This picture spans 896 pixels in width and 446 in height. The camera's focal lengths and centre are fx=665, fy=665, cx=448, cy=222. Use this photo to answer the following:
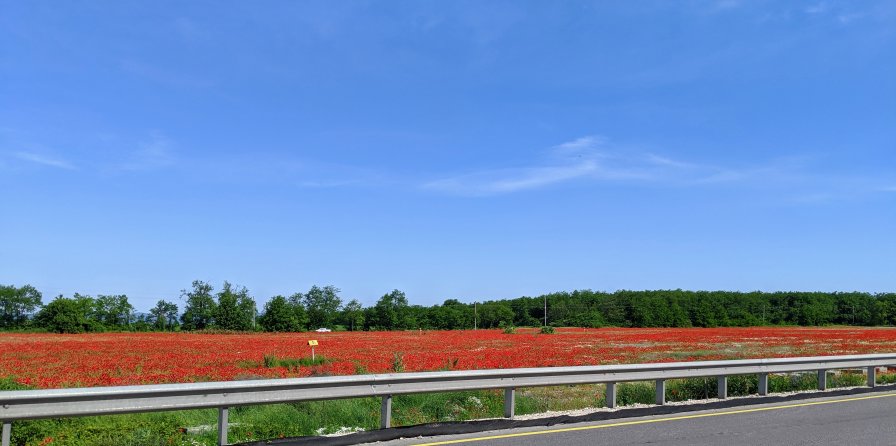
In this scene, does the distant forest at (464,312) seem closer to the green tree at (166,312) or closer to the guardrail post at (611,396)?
the green tree at (166,312)

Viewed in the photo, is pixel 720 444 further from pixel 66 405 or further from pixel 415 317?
pixel 415 317

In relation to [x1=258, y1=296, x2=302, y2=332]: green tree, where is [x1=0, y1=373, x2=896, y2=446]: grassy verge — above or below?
above

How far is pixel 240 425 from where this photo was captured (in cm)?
924

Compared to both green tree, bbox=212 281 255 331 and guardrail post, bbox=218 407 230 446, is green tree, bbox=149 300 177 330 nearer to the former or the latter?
green tree, bbox=212 281 255 331

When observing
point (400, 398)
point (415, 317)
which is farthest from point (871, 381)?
point (415, 317)

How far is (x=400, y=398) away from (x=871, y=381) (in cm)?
1039

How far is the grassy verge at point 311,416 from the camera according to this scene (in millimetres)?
8062

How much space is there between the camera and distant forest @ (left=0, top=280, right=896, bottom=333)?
325ft

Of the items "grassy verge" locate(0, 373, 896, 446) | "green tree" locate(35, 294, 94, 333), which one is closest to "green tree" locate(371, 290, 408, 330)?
"green tree" locate(35, 294, 94, 333)

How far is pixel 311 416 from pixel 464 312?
116133mm

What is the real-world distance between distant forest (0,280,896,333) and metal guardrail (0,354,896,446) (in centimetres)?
8762

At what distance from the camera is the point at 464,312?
411 feet

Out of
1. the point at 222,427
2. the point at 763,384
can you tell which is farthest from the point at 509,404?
the point at 763,384

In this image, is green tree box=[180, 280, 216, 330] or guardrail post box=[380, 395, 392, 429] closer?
guardrail post box=[380, 395, 392, 429]
